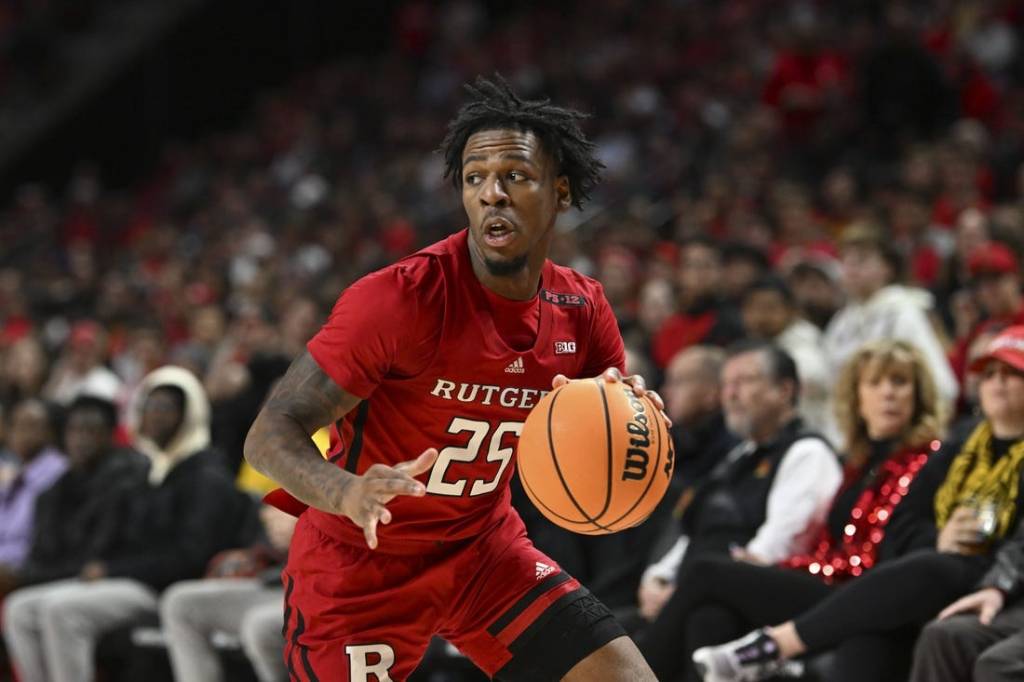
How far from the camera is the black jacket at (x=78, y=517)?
789 centimetres

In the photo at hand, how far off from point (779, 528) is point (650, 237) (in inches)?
217

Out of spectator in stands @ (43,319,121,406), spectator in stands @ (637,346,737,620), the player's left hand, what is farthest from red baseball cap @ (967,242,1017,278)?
spectator in stands @ (43,319,121,406)

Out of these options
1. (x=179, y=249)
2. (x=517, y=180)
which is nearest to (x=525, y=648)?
(x=517, y=180)

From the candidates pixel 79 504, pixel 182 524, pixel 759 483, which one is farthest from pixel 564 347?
pixel 79 504

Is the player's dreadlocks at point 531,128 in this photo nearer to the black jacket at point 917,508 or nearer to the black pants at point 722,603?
the black pants at point 722,603

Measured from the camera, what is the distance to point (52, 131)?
63.9ft

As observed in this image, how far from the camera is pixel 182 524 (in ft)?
24.8

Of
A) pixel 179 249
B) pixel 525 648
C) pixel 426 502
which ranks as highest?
pixel 179 249

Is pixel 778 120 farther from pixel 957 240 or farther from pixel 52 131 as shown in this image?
pixel 52 131

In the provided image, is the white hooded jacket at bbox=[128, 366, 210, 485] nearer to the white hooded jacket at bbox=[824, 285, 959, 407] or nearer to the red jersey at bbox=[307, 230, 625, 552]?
the white hooded jacket at bbox=[824, 285, 959, 407]

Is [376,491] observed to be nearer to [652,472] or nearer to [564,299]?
[652,472]

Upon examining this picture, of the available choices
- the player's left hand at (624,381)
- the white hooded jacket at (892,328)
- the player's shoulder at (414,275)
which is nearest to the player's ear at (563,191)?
the player's shoulder at (414,275)

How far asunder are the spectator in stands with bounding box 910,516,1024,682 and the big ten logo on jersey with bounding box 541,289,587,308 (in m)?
1.73

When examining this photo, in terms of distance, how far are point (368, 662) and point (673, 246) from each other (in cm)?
737
